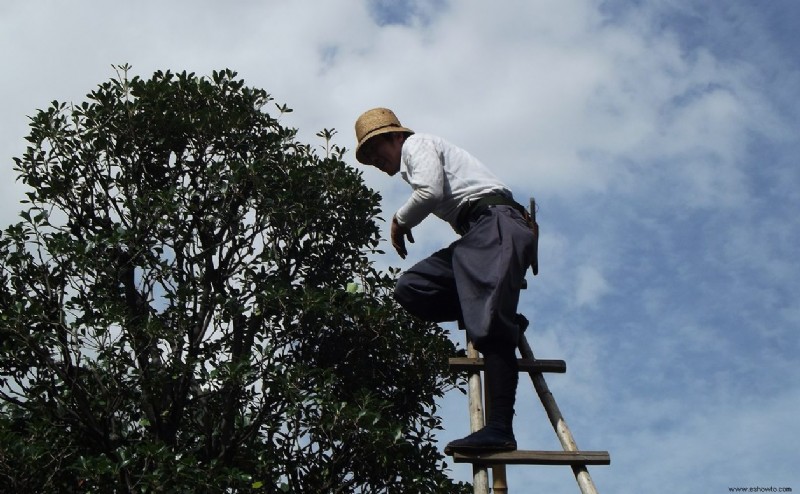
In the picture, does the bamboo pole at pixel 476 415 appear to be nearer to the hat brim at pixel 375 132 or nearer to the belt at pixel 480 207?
the belt at pixel 480 207

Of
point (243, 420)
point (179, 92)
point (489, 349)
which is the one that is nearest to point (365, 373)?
point (243, 420)

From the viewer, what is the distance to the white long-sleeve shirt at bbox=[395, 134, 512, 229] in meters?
5.38

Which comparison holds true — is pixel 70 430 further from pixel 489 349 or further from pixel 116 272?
pixel 489 349

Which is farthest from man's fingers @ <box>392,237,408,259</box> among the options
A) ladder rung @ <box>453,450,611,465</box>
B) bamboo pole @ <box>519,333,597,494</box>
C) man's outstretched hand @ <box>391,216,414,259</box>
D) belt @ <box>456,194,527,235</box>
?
ladder rung @ <box>453,450,611,465</box>

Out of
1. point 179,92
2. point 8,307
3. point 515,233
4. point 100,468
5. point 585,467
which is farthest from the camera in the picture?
point 179,92

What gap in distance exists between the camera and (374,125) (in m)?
5.77

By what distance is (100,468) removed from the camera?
7680 millimetres

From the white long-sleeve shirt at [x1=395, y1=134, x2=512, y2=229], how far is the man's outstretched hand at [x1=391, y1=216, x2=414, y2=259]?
8cm

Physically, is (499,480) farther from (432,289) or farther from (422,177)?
(422,177)

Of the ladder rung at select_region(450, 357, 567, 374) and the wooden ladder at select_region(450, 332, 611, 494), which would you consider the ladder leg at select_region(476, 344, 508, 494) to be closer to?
the wooden ladder at select_region(450, 332, 611, 494)

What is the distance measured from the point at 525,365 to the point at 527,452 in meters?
0.68

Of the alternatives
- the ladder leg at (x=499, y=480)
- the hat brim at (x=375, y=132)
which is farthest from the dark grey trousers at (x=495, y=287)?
the hat brim at (x=375, y=132)

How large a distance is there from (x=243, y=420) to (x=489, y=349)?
14.0ft

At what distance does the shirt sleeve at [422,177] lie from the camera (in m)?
5.36
